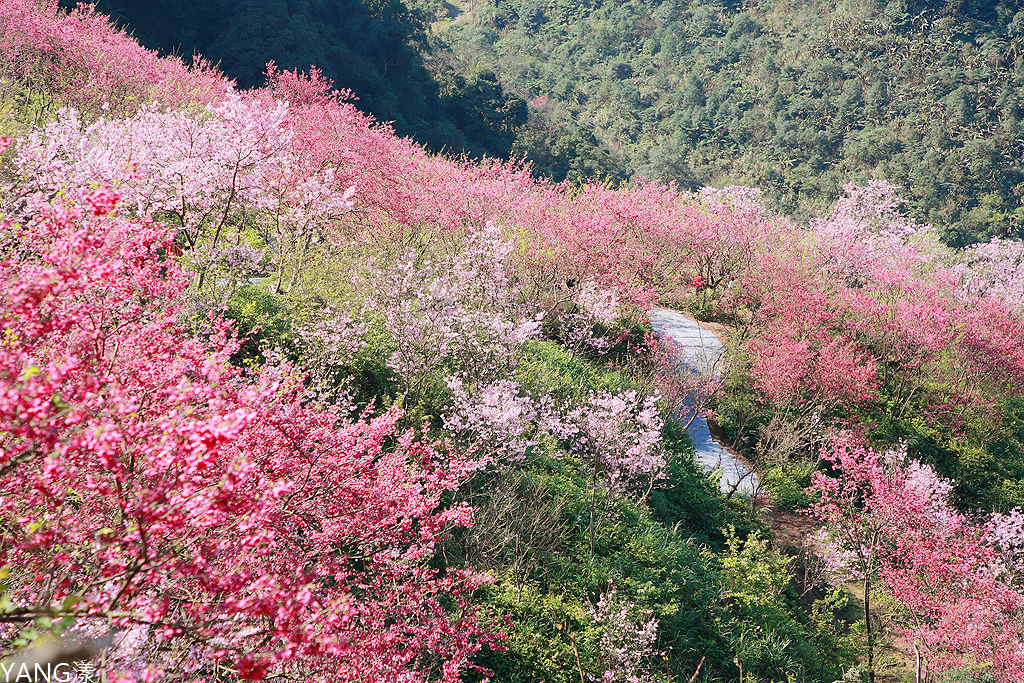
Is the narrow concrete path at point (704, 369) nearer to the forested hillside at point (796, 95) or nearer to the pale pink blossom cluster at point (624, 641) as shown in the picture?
the pale pink blossom cluster at point (624, 641)

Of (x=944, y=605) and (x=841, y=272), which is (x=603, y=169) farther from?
(x=944, y=605)

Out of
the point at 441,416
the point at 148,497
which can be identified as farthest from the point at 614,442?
the point at 148,497

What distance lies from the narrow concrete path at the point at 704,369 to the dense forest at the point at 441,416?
13.2 inches

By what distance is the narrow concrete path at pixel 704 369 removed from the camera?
10.5 m

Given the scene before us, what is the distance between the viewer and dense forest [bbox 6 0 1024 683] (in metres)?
2.37

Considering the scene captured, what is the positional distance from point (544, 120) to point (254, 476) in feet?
141

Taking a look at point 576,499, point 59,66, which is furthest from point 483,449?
point 59,66

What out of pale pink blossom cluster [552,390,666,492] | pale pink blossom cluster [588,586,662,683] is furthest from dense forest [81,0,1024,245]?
pale pink blossom cluster [588,586,662,683]

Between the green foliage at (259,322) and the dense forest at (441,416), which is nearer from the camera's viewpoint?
the dense forest at (441,416)

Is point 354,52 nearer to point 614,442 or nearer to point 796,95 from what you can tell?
point 614,442

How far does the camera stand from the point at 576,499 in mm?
7074

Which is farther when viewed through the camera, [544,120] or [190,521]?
[544,120]

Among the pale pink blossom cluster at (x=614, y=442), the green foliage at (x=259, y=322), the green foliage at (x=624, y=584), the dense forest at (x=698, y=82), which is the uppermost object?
the dense forest at (x=698, y=82)

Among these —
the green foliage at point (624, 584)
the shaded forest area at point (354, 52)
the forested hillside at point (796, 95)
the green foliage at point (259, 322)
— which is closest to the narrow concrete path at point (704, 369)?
the green foliage at point (624, 584)
